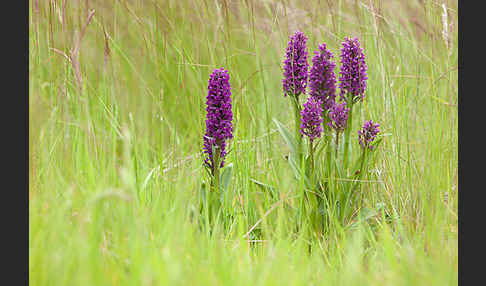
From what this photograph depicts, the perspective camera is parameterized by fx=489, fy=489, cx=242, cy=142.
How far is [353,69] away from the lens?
261 centimetres

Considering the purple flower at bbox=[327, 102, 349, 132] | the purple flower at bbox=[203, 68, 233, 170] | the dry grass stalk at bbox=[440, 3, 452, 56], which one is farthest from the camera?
the dry grass stalk at bbox=[440, 3, 452, 56]

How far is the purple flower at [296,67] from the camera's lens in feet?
8.47

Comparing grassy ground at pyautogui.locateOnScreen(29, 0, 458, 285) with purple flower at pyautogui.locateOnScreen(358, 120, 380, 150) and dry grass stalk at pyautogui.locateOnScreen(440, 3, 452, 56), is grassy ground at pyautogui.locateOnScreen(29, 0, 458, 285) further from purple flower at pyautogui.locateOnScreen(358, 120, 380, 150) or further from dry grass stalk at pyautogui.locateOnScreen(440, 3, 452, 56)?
purple flower at pyautogui.locateOnScreen(358, 120, 380, 150)

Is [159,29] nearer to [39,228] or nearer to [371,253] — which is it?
[39,228]

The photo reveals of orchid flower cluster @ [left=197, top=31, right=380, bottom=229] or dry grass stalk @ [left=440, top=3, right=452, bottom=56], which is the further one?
dry grass stalk @ [left=440, top=3, right=452, bottom=56]

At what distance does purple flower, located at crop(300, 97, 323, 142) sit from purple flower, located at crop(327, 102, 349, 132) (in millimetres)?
73

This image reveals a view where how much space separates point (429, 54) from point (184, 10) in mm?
1765

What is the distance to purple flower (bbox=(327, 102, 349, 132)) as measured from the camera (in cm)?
254

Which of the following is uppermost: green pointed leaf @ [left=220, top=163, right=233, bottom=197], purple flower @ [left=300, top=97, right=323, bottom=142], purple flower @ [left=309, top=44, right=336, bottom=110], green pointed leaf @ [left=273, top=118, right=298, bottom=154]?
purple flower @ [left=309, top=44, right=336, bottom=110]

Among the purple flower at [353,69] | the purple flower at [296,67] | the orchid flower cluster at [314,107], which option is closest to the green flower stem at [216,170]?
the orchid flower cluster at [314,107]

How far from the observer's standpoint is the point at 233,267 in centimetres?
199

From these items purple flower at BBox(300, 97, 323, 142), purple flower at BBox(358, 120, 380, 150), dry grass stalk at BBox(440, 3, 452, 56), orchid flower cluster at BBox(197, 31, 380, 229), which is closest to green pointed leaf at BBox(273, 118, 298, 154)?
orchid flower cluster at BBox(197, 31, 380, 229)

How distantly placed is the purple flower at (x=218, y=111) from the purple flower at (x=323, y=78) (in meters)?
0.46

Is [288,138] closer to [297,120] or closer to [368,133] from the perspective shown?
[297,120]
